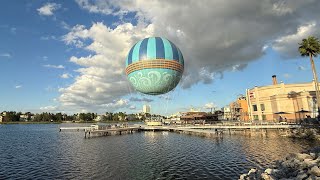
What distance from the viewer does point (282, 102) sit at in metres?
60.9

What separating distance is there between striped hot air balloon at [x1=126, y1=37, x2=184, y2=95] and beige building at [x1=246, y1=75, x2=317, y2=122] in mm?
28786

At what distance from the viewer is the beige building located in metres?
57.2

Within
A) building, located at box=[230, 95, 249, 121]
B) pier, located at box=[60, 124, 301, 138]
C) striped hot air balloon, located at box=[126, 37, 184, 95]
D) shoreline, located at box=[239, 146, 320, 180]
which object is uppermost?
striped hot air balloon, located at box=[126, 37, 184, 95]

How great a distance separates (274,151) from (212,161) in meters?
10.1

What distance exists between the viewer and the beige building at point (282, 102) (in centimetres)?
5716

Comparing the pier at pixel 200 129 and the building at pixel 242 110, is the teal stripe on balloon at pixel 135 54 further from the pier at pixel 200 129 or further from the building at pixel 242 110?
the building at pixel 242 110

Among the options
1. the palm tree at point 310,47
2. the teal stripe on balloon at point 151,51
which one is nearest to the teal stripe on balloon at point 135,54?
the teal stripe on balloon at point 151,51

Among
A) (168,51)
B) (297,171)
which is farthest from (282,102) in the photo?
(297,171)

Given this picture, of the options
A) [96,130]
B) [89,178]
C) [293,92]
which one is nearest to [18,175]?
[89,178]

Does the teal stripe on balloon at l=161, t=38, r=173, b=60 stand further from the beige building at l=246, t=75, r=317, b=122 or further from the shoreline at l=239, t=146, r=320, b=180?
the shoreline at l=239, t=146, r=320, b=180

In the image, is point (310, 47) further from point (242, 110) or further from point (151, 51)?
point (242, 110)

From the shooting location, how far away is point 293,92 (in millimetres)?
60000

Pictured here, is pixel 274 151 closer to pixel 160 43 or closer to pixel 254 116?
pixel 160 43

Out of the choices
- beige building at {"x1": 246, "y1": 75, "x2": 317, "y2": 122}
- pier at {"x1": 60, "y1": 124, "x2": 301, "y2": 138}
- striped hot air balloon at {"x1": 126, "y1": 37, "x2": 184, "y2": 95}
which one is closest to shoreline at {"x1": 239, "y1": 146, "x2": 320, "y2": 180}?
striped hot air balloon at {"x1": 126, "y1": 37, "x2": 184, "y2": 95}
